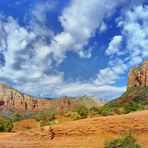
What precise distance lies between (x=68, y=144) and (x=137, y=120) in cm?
645

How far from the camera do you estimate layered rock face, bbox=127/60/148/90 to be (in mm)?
165875

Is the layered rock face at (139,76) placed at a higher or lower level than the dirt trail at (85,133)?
higher

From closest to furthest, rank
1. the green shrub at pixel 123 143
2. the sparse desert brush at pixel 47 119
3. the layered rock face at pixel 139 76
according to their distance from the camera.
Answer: the green shrub at pixel 123 143 → the sparse desert brush at pixel 47 119 → the layered rock face at pixel 139 76

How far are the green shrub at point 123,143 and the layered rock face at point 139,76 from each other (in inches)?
5402

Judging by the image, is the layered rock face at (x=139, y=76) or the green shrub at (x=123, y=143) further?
the layered rock face at (x=139, y=76)

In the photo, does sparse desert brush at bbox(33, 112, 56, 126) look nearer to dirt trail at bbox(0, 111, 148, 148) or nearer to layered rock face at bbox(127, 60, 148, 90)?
dirt trail at bbox(0, 111, 148, 148)

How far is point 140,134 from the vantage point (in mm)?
27984

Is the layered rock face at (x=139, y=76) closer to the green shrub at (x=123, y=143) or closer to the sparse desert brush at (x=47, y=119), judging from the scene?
the sparse desert brush at (x=47, y=119)

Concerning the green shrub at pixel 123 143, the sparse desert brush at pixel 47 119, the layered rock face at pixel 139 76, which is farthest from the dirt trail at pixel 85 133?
the layered rock face at pixel 139 76

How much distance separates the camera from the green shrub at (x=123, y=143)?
2478 centimetres

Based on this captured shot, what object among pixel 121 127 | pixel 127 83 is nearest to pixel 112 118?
pixel 121 127

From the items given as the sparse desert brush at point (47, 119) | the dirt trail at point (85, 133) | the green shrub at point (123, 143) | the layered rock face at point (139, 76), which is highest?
the layered rock face at point (139, 76)

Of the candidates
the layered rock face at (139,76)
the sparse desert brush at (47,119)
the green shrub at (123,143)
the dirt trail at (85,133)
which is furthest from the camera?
the layered rock face at (139,76)

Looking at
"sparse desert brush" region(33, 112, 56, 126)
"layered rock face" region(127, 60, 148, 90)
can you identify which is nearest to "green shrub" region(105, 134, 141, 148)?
A: "sparse desert brush" region(33, 112, 56, 126)
